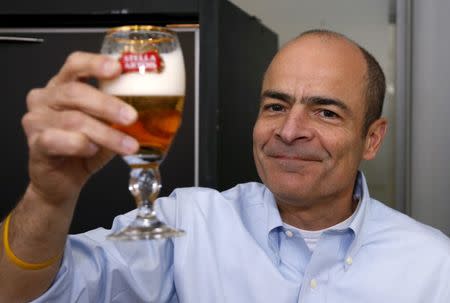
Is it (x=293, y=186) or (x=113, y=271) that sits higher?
(x=293, y=186)

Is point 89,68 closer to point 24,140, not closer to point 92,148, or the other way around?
point 92,148

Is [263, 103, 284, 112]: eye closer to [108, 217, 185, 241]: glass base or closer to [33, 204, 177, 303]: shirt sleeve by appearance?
[33, 204, 177, 303]: shirt sleeve

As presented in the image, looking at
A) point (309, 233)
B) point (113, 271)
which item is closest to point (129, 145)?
point (113, 271)

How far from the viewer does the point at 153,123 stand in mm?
845

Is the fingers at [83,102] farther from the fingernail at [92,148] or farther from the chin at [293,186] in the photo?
the chin at [293,186]

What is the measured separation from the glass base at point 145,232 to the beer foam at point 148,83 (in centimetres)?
17

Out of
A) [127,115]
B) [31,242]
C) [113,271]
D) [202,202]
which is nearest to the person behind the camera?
[127,115]

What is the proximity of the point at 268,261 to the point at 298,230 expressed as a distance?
118mm

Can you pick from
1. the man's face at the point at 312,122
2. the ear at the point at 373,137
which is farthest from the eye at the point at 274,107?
the ear at the point at 373,137

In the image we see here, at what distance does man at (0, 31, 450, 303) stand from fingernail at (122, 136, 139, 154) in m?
0.39

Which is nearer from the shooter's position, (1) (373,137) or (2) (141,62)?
(2) (141,62)

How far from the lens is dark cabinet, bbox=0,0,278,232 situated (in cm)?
172

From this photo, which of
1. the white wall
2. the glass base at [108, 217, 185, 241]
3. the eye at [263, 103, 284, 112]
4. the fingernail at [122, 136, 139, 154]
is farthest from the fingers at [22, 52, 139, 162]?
the white wall

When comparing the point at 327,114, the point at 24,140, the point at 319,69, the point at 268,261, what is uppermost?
the point at 319,69
